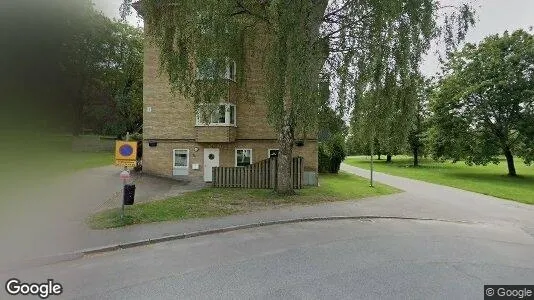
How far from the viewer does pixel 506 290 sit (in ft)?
16.9

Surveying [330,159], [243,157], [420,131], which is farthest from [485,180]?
[243,157]

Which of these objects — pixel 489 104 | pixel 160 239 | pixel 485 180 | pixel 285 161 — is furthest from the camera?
pixel 489 104

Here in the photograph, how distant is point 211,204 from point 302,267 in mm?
6235

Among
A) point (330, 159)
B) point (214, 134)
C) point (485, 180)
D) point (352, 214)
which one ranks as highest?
point (214, 134)

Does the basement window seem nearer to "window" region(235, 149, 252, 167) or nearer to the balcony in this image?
the balcony

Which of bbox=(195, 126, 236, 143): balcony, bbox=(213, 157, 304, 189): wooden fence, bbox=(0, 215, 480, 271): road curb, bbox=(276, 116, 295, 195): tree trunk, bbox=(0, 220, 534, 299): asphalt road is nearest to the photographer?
bbox=(0, 220, 534, 299): asphalt road

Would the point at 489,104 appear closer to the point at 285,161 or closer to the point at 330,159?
the point at 330,159

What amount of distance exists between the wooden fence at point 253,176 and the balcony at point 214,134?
220 cm

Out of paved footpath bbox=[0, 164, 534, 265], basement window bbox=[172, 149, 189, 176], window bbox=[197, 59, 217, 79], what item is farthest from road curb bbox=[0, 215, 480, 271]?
basement window bbox=[172, 149, 189, 176]

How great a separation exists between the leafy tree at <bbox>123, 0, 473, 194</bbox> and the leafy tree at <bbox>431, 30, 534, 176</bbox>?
21.7 meters

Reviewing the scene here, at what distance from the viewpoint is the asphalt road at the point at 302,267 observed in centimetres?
482

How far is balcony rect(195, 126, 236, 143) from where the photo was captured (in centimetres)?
1805

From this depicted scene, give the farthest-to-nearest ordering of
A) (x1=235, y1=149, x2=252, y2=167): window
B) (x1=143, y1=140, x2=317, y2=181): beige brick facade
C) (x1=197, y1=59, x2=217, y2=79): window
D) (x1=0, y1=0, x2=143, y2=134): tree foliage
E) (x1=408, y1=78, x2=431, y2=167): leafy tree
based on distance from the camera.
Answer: (x1=408, y1=78, x2=431, y2=167): leafy tree, (x1=235, y1=149, x2=252, y2=167): window, (x1=143, y1=140, x2=317, y2=181): beige brick facade, (x1=197, y1=59, x2=217, y2=79): window, (x1=0, y1=0, x2=143, y2=134): tree foliage

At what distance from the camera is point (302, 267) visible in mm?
5812
